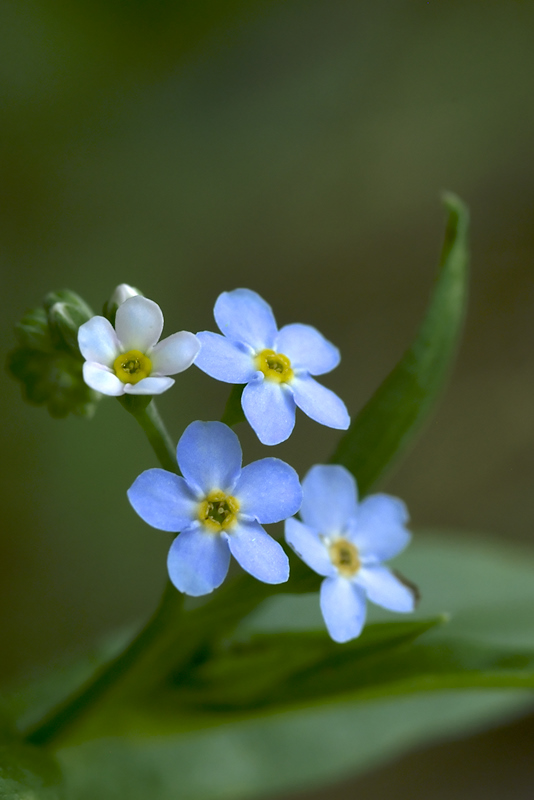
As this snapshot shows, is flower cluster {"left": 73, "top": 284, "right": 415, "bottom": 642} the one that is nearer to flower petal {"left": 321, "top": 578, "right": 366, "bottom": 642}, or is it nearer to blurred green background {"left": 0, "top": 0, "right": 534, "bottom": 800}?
flower petal {"left": 321, "top": 578, "right": 366, "bottom": 642}

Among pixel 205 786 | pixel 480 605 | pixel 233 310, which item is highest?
pixel 480 605

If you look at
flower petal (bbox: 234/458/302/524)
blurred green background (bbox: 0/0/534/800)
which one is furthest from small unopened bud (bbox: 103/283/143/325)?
blurred green background (bbox: 0/0/534/800)

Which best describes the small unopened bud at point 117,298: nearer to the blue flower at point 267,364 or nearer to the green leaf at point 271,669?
the blue flower at point 267,364

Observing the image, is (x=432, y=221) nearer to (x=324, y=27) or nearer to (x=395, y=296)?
(x=395, y=296)

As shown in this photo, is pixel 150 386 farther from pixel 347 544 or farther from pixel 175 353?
pixel 347 544

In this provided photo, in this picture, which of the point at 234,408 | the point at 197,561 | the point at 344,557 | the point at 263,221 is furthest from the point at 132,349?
the point at 263,221

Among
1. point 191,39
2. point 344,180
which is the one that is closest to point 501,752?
point 344,180
